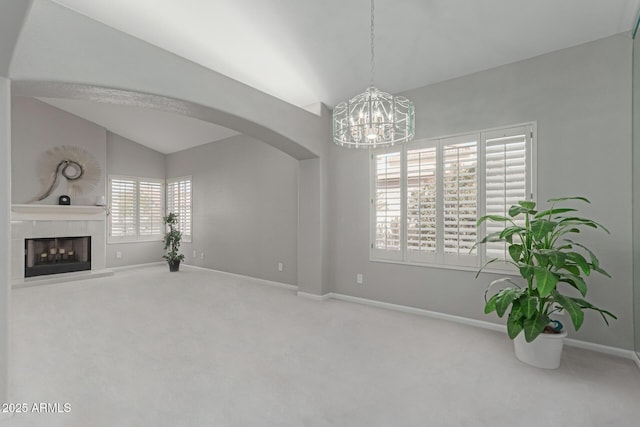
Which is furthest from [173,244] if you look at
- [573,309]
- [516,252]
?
[573,309]

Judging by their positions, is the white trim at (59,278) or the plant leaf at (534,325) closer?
the plant leaf at (534,325)

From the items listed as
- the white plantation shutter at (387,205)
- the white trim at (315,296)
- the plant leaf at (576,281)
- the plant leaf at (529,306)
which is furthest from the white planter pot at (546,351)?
the white trim at (315,296)

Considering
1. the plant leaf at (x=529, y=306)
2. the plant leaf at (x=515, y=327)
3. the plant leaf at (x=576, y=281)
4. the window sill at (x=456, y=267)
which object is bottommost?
the plant leaf at (x=515, y=327)

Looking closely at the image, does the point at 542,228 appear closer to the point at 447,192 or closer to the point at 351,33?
the point at 447,192

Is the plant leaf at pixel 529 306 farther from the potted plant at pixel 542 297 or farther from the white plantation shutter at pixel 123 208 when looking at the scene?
the white plantation shutter at pixel 123 208

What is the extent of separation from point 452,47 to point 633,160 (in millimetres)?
1928

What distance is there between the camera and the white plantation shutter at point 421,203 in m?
3.94

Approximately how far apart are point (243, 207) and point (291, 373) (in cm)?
430

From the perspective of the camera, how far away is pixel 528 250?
109 inches

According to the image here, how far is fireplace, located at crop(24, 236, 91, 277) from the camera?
19.4 ft

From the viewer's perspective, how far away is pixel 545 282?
2412 millimetres

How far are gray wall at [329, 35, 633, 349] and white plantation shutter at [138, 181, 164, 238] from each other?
6.44 meters

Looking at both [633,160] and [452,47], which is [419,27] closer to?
[452,47]

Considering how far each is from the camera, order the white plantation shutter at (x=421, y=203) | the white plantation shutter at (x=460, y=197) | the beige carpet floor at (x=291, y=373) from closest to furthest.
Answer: the beige carpet floor at (x=291, y=373)
the white plantation shutter at (x=460, y=197)
the white plantation shutter at (x=421, y=203)
